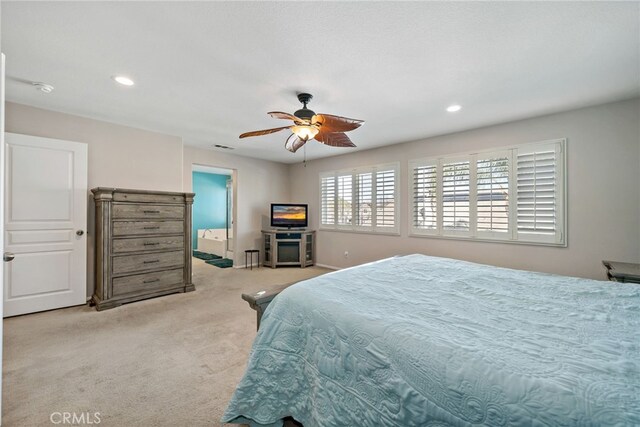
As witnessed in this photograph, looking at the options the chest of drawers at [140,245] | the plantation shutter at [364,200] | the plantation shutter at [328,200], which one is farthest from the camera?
the plantation shutter at [328,200]

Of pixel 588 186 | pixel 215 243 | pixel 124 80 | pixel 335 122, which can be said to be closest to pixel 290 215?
pixel 215 243

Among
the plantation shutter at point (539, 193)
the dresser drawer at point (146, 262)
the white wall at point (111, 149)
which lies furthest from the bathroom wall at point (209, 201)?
the plantation shutter at point (539, 193)

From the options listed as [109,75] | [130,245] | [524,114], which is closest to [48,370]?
[130,245]

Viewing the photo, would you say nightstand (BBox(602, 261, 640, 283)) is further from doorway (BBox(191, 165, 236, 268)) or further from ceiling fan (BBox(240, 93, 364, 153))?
doorway (BBox(191, 165, 236, 268))

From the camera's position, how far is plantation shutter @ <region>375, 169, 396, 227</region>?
4805 millimetres

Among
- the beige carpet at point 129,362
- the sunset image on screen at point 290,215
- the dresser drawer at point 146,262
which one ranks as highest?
the sunset image on screen at point 290,215

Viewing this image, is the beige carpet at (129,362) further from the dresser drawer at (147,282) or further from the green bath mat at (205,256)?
the green bath mat at (205,256)

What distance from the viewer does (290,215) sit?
6.12 meters

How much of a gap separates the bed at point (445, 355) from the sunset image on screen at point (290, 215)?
425 cm

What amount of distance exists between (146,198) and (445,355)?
13.1 ft

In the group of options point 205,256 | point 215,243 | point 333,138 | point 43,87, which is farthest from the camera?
point 215,243

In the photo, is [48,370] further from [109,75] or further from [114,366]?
[109,75]

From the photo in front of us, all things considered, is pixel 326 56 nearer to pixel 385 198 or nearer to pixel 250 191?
pixel 385 198

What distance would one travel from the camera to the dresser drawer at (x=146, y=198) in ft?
11.5
